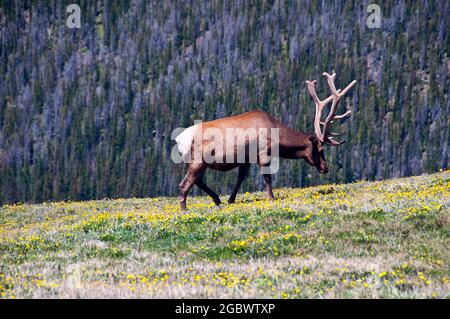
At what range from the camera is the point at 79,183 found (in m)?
150

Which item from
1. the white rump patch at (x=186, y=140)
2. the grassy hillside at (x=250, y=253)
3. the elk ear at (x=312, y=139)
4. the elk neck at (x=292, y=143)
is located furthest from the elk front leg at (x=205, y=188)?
the elk ear at (x=312, y=139)

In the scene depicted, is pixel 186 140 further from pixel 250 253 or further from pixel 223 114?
pixel 223 114

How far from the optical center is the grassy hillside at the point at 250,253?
10.5m

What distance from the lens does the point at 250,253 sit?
13445 millimetres

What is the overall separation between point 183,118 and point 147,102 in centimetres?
1492

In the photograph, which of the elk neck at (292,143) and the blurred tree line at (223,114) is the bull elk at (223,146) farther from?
the blurred tree line at (223,114)

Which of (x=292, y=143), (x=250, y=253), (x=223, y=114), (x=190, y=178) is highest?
(x=292, y=143)

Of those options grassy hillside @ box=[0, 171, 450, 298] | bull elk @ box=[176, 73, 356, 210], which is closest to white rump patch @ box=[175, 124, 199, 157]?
bull elk @ box=[176, 73, 356, 210]

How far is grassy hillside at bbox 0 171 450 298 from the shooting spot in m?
10.5

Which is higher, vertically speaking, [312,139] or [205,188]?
[312,139]

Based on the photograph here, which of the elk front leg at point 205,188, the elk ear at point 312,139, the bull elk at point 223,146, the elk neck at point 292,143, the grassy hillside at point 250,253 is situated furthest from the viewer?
the elk ear at point 312,139

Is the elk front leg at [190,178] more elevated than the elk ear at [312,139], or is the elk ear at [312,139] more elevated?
the elk ear at [312,139]

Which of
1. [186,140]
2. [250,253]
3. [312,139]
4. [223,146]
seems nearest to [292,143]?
[312,139]

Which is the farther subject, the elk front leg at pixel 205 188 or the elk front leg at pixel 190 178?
the elk front leg at pixel 205 188
